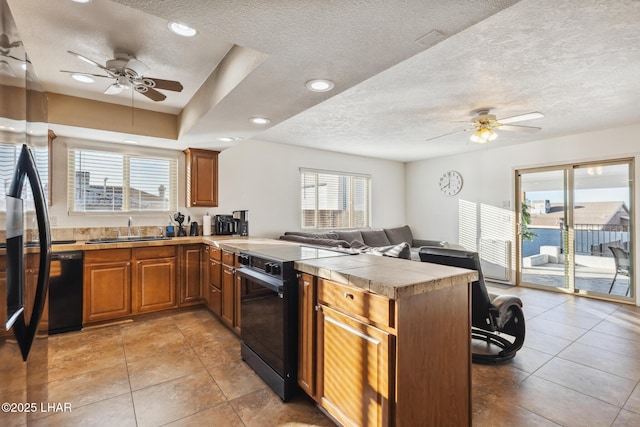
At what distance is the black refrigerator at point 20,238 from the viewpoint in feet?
2.78

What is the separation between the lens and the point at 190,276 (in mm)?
3938

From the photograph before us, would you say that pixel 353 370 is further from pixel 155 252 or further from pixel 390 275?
pixel 155 252

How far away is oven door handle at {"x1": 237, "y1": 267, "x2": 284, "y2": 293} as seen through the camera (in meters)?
2.08

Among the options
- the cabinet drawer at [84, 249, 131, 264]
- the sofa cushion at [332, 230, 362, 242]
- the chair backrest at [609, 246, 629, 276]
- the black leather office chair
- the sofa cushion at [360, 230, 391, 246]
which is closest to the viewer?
the black leather office chair

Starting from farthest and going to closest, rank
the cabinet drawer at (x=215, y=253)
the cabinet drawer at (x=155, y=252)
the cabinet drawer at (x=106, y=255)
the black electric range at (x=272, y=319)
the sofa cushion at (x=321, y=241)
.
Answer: the sofa cushion at (x=321, y=241), the cabinet drawer at (x=155, y=252), the cabinet drawer at (x=215, y=253), the cabinet drawer at (x=106, y=255), the black electric range at (x=272, y=319)

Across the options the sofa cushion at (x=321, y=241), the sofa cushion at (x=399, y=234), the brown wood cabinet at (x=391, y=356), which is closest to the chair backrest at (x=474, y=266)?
the brown wood cabinet at (x=391, y=356)

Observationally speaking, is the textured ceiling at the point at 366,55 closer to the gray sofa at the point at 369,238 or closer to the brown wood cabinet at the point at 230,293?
the brown wood cabinet at the point at 230,293

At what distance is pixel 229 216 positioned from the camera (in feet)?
15.1

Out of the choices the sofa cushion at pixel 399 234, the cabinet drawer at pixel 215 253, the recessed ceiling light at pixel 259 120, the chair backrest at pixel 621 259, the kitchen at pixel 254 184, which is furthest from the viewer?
the sofa cushion at pixel 399 234

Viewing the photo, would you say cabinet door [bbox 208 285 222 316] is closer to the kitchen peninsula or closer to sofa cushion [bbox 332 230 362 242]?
the kitchen peninsula

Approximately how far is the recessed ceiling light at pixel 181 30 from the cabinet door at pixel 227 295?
2.05 metres

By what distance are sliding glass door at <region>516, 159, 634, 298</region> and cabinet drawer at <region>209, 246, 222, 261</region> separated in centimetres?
516

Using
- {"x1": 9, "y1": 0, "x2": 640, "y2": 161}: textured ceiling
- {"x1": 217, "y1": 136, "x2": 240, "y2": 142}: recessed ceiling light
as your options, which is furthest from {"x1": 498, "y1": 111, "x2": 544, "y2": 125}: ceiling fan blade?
{"x1": 217, "y1": 136, "x2": 240, "y2": 142}: recessed ceiling light

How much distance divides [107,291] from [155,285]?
480 mm
